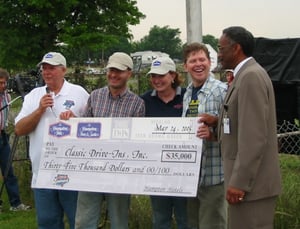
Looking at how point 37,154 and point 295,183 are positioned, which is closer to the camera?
point 37,154

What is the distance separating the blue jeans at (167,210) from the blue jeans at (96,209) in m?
0.26

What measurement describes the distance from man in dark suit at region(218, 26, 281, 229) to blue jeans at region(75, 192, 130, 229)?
1226mm

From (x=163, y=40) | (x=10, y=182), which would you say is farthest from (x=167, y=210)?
(x=163, y=40)

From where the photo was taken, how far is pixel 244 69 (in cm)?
319

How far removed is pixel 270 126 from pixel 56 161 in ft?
A: 6.44

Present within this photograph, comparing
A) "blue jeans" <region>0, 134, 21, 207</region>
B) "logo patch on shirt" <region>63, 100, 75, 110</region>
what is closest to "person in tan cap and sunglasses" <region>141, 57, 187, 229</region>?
"logo patch on shirt" <region>63, 100, 75, 110</region>

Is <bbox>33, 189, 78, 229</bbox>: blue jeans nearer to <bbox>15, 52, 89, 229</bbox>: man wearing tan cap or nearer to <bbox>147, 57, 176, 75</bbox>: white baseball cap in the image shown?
<bbox>15, 52, 89, 229</bbox>: man wearing tan cap

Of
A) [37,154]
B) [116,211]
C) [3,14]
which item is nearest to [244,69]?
[116,211]

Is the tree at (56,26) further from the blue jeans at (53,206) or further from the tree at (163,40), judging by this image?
the tree at (163,40)

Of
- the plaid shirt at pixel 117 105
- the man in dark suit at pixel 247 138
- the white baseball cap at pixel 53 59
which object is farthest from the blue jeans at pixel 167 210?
the white baseball cap at pixel 53 59

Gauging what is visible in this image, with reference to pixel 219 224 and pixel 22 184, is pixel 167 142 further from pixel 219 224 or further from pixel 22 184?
pixel 22 184

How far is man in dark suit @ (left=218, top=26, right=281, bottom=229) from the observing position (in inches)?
120

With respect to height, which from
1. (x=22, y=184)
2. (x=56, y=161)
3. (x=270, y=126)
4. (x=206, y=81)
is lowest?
(x=22, y=184)

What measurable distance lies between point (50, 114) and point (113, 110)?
0.56m
